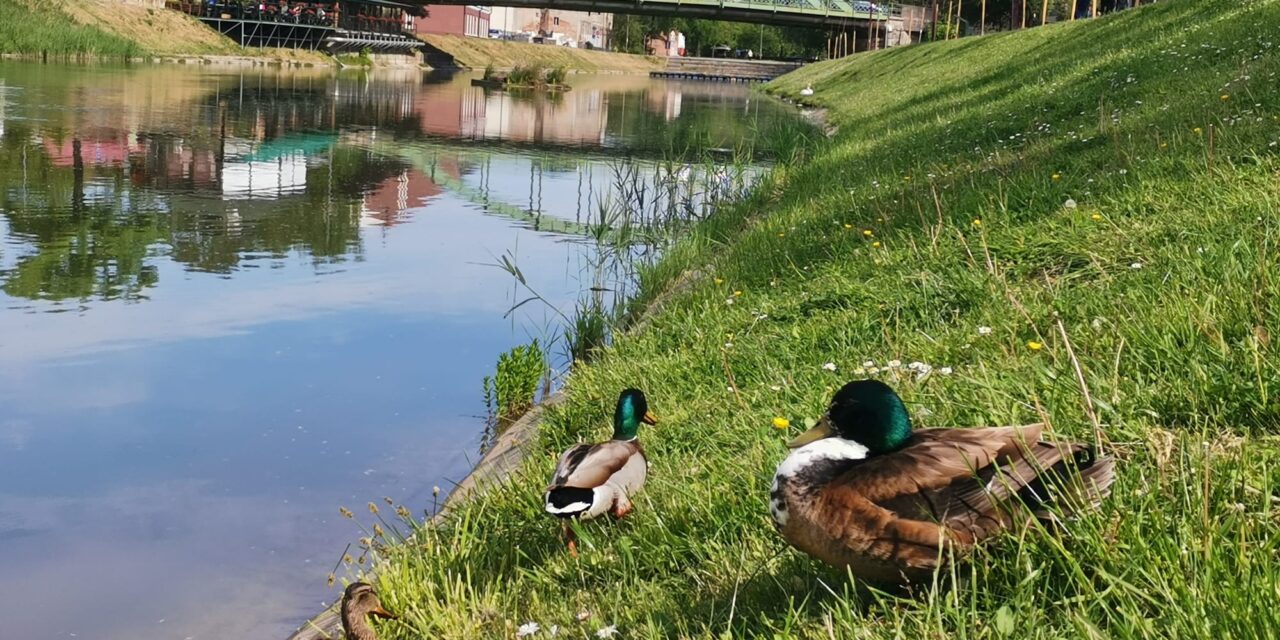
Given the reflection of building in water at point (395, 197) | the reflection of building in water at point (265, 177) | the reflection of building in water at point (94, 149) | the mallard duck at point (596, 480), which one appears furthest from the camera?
the reflection of building in water at point (94, 149)

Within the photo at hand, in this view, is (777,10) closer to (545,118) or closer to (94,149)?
(545,118)

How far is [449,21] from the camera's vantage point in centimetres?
11944

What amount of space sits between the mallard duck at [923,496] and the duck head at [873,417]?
6 cm

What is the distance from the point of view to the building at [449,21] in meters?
115

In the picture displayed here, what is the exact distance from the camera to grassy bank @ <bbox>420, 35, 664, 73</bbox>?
10331cm

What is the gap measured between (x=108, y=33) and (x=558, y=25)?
96718mm

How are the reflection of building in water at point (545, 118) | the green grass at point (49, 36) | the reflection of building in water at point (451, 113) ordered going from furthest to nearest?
the green grass at point (49, 36) < the reflection of building in water at point (451, 113) < the reflection of building in water at point (545, 118)

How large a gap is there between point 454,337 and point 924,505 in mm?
8778

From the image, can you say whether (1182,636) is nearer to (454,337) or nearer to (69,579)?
(69,579)

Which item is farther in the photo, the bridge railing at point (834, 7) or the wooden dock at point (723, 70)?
the wooden dock at point (723, 70)

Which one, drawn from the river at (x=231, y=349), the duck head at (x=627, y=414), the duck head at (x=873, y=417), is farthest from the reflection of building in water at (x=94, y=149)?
the duck head at (x=873, y=417)

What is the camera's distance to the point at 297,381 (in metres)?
9.62

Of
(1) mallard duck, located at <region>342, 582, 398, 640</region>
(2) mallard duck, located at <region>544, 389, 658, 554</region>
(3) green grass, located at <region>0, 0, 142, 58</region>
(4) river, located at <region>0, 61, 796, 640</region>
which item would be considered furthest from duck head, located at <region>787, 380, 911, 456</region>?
(3) green grass, located at <region>0, 0, 142, 58</region>

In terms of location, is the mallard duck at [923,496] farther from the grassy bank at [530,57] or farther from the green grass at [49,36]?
the grassy bank at [530,57]
